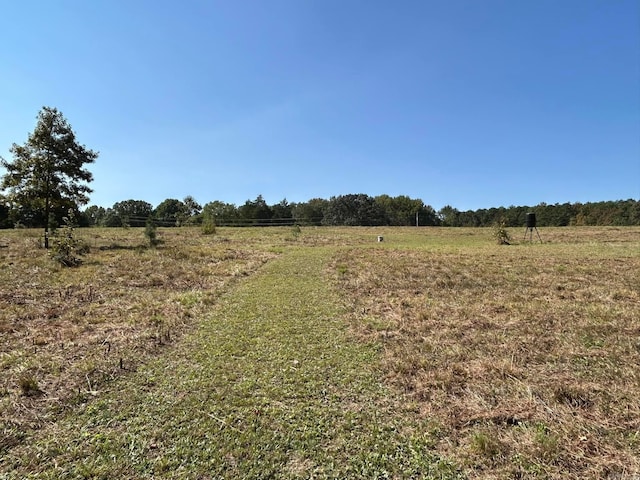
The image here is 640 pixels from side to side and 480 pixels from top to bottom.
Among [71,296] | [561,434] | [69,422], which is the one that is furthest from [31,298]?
[561,434]

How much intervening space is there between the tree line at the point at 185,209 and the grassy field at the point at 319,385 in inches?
610

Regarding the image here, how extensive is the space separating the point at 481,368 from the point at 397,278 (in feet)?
25.6

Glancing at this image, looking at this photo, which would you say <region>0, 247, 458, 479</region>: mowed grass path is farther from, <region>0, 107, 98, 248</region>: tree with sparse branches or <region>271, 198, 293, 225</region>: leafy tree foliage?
<region>271, 198, 293, 225</region>: leafy tree foliage

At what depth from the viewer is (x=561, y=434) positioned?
133 inches

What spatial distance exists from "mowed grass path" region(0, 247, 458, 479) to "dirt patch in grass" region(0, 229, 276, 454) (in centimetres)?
49

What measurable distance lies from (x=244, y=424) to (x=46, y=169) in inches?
997

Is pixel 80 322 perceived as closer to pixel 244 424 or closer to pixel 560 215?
pixel 244 424

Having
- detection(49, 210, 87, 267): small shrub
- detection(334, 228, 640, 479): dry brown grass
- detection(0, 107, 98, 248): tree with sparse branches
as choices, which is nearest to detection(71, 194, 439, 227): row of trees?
detection(0, 107, 98, 248): tree with sparse branches

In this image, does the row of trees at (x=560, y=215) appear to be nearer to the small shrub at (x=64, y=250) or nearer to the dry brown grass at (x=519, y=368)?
the dry brown grass at (x=519, y=368)

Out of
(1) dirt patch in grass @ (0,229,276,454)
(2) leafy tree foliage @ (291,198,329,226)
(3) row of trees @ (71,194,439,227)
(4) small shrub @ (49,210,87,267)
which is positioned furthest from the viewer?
(2) leafy tree foliage @ (291,198,329,226)

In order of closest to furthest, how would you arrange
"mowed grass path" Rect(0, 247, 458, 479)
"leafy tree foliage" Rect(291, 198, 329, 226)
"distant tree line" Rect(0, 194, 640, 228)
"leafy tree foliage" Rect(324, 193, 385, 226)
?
"mowed grass path" Rect(0, 247, 458, 479)
"distant tree line" Rect(0, 194, 640, 228)
"leafy tree foliage" Rect(324, 193, 385, 226)
"leafy tree foliage" Rect(291, 198, 329, 226)

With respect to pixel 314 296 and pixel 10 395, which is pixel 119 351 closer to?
pixel 10 395

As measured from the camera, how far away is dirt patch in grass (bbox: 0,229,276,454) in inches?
171

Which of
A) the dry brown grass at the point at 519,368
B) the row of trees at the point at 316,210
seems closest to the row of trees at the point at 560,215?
the row of trees at the point at 316,210
